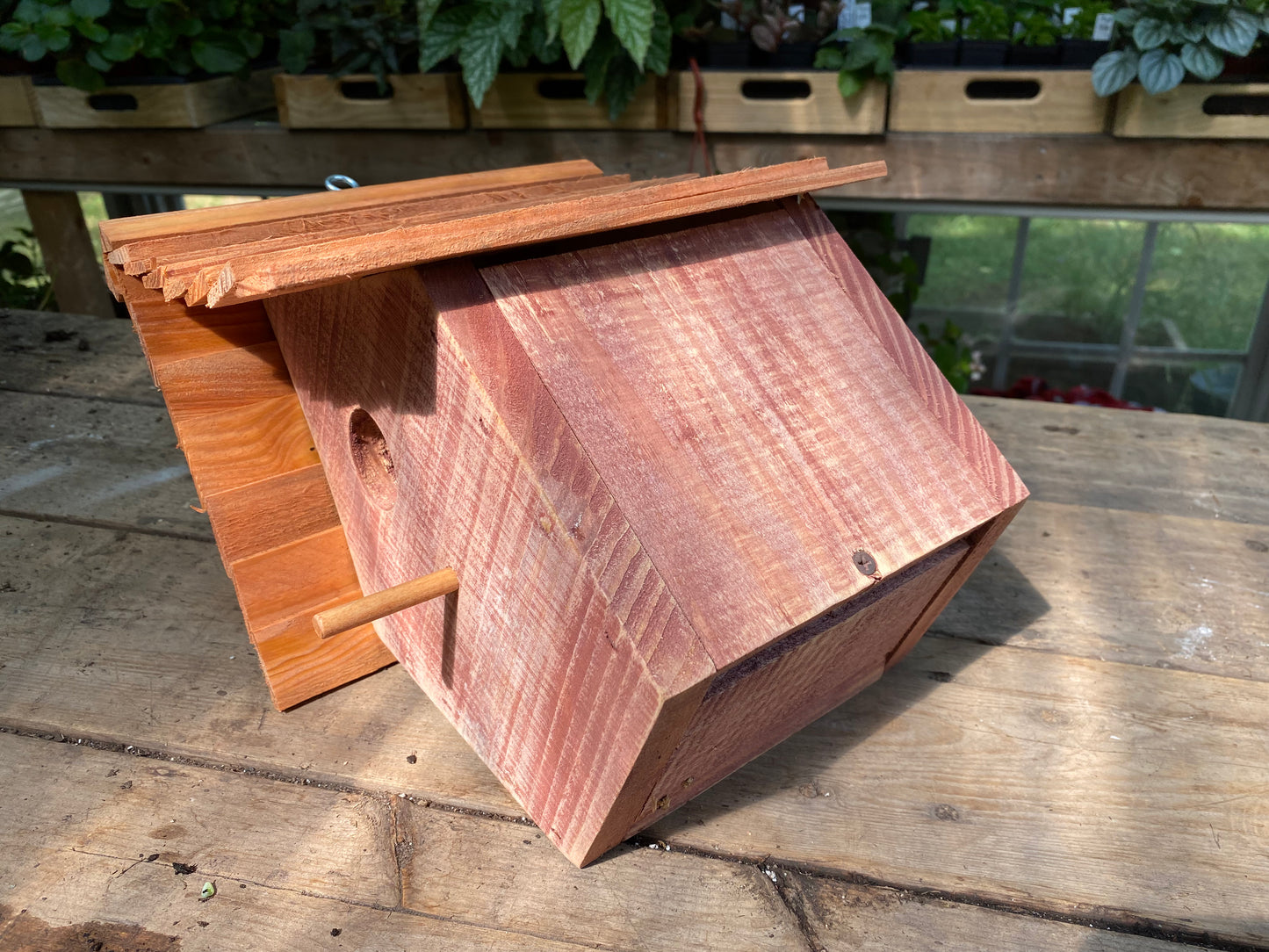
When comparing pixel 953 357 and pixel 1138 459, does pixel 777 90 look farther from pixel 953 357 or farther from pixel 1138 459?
pixel 1138 459

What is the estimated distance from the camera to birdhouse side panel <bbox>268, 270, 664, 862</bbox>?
2.29 feet

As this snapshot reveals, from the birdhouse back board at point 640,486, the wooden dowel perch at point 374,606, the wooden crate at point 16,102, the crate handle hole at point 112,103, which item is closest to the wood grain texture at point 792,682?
the birdhouse back board at point 640,486

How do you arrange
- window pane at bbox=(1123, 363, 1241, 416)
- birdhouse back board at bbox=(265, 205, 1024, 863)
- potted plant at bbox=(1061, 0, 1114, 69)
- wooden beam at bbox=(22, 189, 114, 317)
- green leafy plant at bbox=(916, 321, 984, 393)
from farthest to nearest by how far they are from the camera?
window pane at bbox=(1123, 363, 1241, 416), wooden beam at bbox=(22, 189, 114, 317), green leafy plant at bbox=(916, 321, 984, 393), potted plant at bbox=(1061, 0, 1114, 69), birdhouse back board at bbox=(265, 205, 1024, 863)

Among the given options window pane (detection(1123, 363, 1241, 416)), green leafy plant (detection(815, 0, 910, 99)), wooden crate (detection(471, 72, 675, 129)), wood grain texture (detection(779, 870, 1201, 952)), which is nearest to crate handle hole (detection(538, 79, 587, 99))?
wooden crate (detection(471, 72, 675, 129))

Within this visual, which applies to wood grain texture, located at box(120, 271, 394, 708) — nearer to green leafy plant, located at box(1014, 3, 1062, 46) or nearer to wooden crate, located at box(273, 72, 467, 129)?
wooden crate, located at box(273, 72, 467, 129)

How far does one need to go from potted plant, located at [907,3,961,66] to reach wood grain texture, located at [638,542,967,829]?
1.52m

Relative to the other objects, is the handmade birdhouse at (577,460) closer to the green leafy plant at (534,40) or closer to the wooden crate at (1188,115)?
the green leafy plant at (534,40)

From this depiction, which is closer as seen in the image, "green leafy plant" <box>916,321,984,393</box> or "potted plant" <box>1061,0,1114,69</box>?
"potted plant" <box>1061,0,1114,69</box>

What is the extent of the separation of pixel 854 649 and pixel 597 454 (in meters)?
0.41

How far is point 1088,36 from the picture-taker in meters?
2.11

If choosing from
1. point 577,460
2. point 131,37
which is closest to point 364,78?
point 131,37

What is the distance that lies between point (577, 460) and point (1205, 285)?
3.53 meters

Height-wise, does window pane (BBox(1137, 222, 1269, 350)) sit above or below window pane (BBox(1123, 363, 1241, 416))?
above

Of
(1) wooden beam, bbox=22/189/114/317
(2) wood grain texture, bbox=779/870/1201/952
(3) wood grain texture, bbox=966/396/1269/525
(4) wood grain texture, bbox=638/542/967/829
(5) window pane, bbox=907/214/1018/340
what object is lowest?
(5) window pane, bbox=907/214/1018/340
